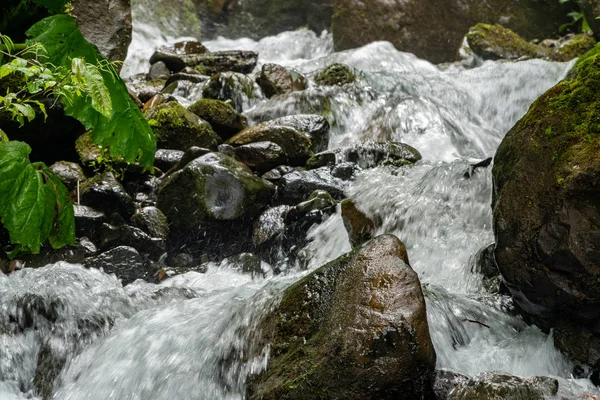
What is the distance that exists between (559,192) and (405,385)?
1296 millimetres

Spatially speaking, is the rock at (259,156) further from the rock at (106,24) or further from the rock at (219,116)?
the rock at (106,24)

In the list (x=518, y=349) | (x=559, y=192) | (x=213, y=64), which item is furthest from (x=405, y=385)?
(x=213, y=64)

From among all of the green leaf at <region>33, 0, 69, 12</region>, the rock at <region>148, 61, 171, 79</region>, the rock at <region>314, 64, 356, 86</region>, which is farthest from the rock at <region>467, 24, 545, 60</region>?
the green leaf at <region>33, 0, 69, 12</region>

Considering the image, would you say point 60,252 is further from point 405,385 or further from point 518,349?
point 518,349

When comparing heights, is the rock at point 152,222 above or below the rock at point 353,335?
below

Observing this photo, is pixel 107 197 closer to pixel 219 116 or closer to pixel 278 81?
pixel 219 116

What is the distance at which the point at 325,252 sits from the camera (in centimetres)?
504

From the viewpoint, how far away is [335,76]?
8.99 metres

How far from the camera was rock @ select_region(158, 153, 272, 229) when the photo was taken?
17.2ft

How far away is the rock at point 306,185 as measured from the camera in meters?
5.63

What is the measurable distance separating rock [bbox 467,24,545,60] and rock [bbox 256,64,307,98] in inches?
189

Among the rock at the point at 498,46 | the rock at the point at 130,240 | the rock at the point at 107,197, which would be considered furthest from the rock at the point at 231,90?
the rock at the point at 498,46

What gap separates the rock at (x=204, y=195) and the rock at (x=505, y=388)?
125 inches

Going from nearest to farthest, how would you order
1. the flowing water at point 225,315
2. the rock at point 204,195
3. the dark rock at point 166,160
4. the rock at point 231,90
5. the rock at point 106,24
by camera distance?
1. the flowing water at point 225,315
2. the rock at point 204,195
3. the dark rock at point 166,160
4. the rock at point 106,24
5. the rock at point 231,90
